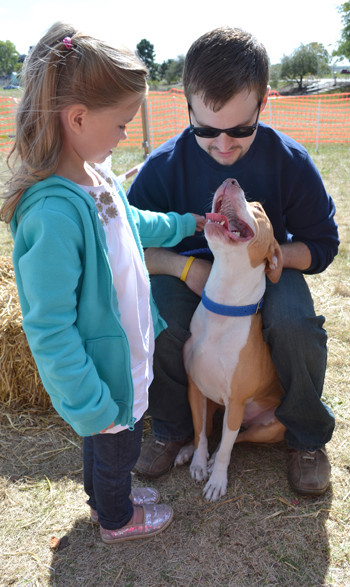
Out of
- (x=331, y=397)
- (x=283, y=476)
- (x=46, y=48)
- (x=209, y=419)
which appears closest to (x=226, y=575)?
(x=283, y=476)

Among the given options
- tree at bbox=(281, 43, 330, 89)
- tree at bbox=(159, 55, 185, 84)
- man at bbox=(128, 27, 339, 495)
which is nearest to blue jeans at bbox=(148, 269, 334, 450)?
man at bbox=(128, 27, 339, 495)

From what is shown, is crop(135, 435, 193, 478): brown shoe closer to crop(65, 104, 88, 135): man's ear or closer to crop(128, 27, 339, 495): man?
crop(128, 27, 339, 495): man

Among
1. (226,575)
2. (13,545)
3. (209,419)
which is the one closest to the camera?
(226,575)

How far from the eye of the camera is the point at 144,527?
2105 mm

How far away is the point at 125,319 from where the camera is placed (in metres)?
1.73

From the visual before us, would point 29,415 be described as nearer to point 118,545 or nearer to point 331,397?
point 118,545

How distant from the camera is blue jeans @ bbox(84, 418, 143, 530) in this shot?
1850 mm

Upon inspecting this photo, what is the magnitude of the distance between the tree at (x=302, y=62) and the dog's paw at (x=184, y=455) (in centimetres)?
5485

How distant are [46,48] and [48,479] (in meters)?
2.07

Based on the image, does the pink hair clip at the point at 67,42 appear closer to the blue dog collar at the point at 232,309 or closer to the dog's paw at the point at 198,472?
the blue dog collar at the point at 232,309

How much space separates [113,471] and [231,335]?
0.82 m

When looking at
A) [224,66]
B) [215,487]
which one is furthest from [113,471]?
[224,66]

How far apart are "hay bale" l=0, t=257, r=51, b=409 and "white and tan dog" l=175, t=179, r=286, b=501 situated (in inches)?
44.8

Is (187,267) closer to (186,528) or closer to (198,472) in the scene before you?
(198,472)
